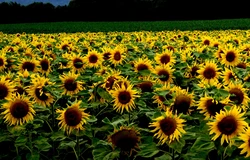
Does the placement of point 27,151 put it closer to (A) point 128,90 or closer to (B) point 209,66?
(A) point 128,90

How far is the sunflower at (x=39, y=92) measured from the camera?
3695 millimetres

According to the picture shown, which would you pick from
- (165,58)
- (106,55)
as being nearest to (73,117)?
(165,58)

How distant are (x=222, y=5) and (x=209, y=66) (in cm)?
5915

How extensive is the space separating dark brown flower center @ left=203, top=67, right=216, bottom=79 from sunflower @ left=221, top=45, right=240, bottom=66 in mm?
910

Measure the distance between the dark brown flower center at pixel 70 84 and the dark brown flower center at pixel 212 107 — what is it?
117cm

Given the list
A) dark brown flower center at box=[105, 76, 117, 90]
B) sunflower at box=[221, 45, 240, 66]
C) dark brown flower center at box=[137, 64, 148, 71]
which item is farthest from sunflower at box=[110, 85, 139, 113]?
sunflower at box=[221, 45, 240, 66]

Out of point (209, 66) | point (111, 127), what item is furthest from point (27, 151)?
point (209, 66)

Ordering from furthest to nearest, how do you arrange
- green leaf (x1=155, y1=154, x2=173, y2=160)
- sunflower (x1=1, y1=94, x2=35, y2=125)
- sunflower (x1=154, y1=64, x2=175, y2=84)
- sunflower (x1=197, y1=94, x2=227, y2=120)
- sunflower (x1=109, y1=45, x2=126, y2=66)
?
1. sunflower (x1=109, y1=45, x2=126, y2=66)
2. sunflower (x1=154, y1=64, x2=175, y2=84)
3. sunflower (x1=1, y1=94, x2=35, y2=125)
4. sunflower (x1=197, y1=94, x2=227, y2=120)
5. green leaf (x1=155, y1=154, x2=173, y2=160)

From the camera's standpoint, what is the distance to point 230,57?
204 inches

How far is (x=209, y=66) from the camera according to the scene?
14.1 feet

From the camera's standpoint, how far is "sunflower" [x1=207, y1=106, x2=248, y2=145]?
9.04 ft

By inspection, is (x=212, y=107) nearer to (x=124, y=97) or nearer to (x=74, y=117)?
(x=124, y=97)

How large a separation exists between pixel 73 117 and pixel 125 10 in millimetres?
56436

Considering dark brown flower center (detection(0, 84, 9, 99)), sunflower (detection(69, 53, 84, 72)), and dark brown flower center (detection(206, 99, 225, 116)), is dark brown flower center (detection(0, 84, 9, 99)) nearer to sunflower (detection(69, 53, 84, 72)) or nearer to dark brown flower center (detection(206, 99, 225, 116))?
sunflower (detection(69, 53, 84, 72))
